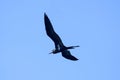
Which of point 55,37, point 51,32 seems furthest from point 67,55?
point 51,32

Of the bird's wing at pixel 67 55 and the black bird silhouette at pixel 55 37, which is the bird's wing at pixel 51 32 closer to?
the black bird silhouette at pixel 55 37

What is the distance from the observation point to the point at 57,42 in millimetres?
43188

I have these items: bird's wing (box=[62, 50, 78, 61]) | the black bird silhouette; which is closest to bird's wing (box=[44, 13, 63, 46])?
the black bird silhouette

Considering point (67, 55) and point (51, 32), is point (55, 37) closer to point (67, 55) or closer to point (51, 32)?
point (51, 32)

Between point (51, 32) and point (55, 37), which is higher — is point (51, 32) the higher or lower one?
the higher one

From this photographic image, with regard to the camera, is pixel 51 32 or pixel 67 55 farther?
pixel 67 55

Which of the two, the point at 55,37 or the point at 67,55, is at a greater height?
the point at 55,37

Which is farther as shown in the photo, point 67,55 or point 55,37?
point 67,55

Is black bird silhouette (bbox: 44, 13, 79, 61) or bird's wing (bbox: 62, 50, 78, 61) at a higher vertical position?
black bird silhouette (bbox: 44, 13, 79, 61)

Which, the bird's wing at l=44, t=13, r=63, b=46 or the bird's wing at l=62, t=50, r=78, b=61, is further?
the bird's wing at l=62, t=50, r=78, b=61

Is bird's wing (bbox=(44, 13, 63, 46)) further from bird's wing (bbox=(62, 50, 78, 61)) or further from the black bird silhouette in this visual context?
bird's wing (bbox=(62, 50, 78, 61))

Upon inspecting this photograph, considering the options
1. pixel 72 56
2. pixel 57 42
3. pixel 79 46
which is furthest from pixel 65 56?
pixel 79 46

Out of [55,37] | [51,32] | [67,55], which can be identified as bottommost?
[67,55]

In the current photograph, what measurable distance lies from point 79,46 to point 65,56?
7.18 meters
